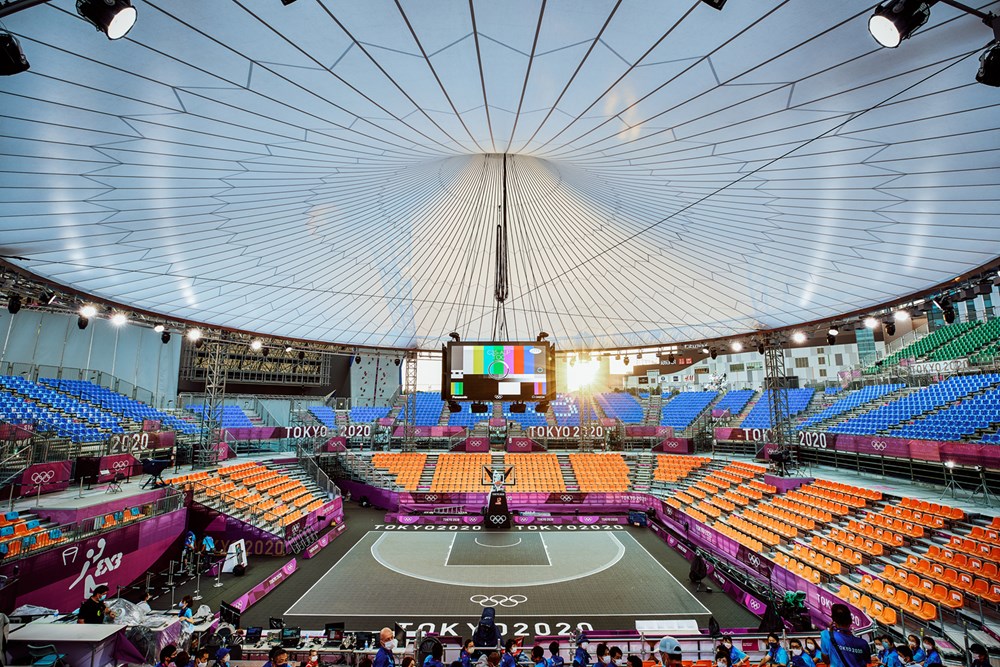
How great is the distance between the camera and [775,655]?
8367 millimetres

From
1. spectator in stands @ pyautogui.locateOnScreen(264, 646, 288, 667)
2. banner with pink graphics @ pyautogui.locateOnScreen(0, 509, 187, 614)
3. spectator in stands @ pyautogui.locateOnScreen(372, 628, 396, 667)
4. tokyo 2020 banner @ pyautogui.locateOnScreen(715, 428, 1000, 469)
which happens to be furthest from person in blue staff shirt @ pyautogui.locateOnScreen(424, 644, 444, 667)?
tokyo 2020 banner @ pyautogui.locateOnScreen(715, 428, 1000, 469)

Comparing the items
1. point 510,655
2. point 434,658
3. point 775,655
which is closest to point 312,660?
point 434,658

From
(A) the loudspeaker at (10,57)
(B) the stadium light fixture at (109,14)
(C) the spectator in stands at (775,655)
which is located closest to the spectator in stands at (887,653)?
(C) the spectator in stands at (775,655)

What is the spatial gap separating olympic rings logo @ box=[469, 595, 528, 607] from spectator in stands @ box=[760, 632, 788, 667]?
6849 millimetres

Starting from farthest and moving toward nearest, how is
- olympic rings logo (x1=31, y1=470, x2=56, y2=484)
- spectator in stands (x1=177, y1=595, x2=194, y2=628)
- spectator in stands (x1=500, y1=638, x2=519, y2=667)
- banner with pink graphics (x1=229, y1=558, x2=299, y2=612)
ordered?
olympic rings logo (x1=31, y1=470, x2=56, y2=484), banner with pink graphics (x1=229, y1=558, x2=299, y2=612), spectator in stands (x1=177, y1=595, x2=194, y2=628), spectator in stands (x1=500, y1=638, x2=519, y2=667)

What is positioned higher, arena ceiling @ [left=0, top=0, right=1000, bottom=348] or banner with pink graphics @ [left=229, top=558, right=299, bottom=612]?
arena ceiling @ [left=0, top=0, right=1000, bottom=348]

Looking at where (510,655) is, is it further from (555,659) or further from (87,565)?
(87,565)

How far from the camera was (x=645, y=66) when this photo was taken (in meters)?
6.77

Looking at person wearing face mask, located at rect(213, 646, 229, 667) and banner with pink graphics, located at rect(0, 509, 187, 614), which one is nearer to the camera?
person wearing face mask, located at rect(213, 646, 229, 667)

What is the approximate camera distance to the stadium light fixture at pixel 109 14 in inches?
161

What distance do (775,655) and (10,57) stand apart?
1324 centimetres

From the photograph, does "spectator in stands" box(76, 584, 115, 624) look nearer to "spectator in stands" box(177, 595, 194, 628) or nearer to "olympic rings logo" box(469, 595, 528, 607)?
"spectator in stands" box(177, 595, 194, 628)

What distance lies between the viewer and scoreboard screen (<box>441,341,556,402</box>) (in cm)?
1338

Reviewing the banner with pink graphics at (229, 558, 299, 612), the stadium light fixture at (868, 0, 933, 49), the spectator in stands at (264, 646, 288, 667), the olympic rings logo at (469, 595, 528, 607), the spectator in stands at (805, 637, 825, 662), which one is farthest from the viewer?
the olympic rings logo at (469, 595, 528, 607)
